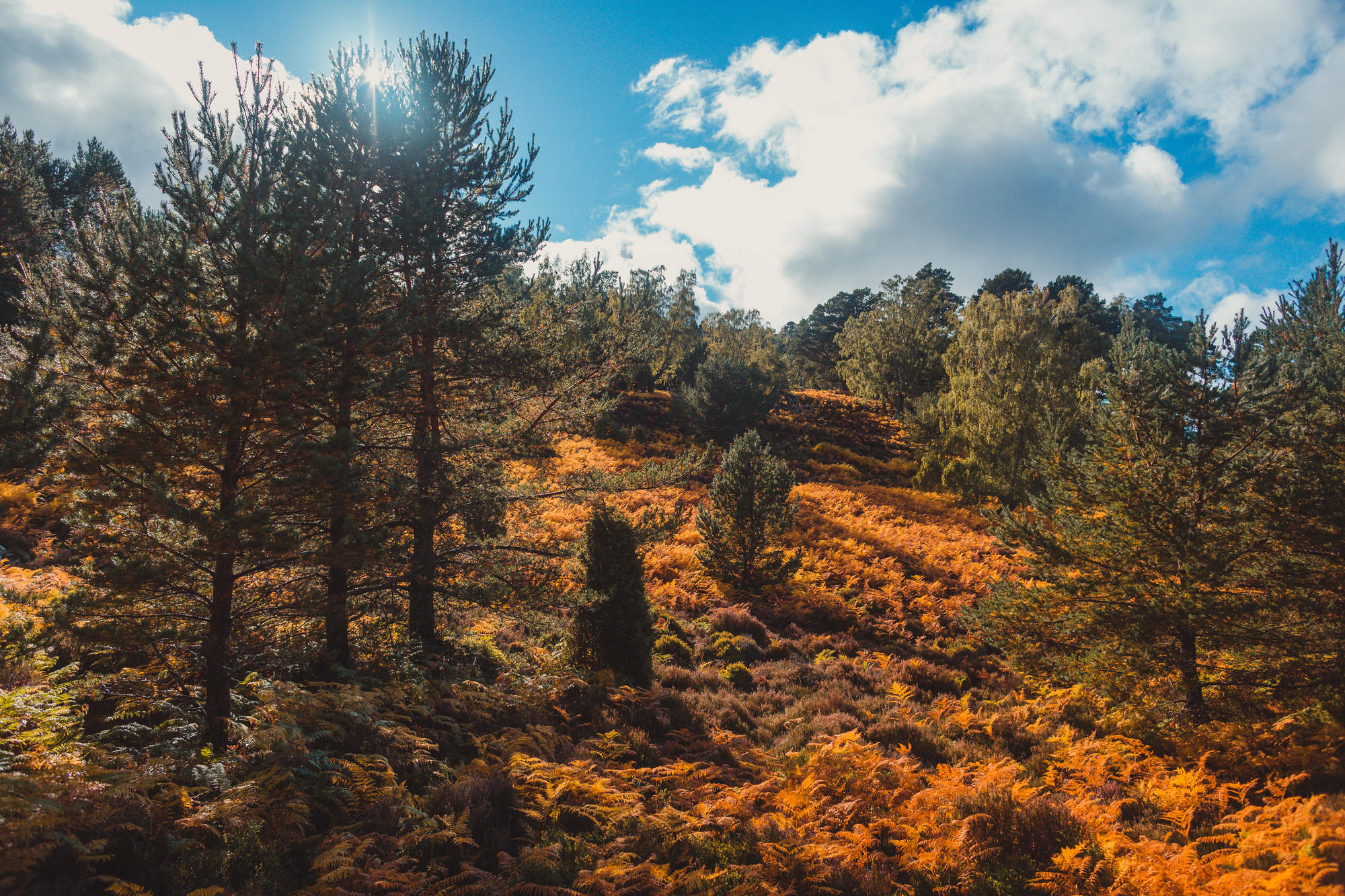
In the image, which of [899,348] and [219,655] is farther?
[899,348]

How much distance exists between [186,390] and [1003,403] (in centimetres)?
2670

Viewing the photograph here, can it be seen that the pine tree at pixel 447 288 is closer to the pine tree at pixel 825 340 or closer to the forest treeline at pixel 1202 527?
the forest treeline at pixel 1202 527

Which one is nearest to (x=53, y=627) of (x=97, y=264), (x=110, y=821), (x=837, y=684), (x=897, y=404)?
(x=110, y=821)

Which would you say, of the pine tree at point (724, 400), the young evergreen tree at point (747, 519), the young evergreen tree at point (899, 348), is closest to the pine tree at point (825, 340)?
the young evergreen tree at point (899, 348)

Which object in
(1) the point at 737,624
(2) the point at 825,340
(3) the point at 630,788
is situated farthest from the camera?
(2) the point at 825,340

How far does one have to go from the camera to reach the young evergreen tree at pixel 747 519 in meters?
14.1

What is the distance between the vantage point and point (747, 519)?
1421 centimetres

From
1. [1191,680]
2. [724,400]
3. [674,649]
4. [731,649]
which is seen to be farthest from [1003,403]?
[674,649]

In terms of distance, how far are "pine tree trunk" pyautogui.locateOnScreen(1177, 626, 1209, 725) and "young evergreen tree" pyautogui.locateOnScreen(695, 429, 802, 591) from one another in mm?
8122

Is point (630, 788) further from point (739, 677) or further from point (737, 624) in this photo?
point (737, 624)

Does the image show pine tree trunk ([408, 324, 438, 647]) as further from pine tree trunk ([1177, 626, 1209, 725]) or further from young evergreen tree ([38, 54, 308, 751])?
pine tree trunk ([1177, 626, 1209, 725])

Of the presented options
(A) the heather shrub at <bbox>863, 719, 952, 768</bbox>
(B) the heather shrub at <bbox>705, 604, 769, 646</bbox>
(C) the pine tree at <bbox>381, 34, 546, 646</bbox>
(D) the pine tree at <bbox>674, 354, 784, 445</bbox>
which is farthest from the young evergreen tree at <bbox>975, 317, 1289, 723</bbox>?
(D) the pine tree at <bbox>674, 354, 784, 445</bbox>

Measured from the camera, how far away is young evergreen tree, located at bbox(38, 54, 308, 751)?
15.2ft

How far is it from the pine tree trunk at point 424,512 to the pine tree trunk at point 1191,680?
32.6 feet
